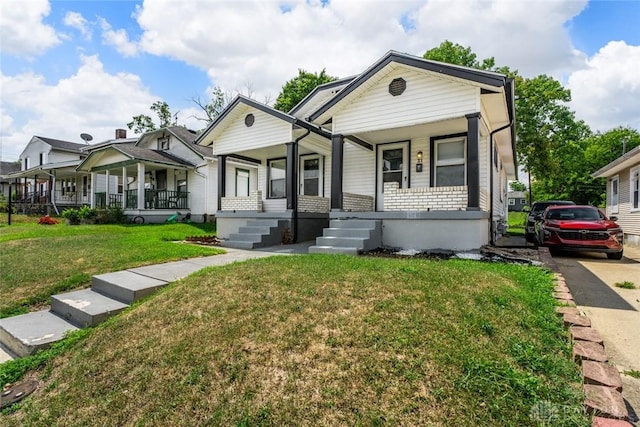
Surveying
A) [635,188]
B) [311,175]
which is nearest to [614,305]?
[311,175]

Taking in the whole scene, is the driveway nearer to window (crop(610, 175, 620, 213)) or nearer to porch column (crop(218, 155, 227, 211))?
window (crop(610, 175, 620, 213))

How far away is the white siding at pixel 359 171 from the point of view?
1112cm

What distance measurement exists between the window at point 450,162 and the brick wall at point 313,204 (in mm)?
3922

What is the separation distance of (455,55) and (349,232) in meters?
19.0

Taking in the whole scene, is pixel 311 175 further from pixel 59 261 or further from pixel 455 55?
pixel 455 55

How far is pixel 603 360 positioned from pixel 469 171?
5.53m

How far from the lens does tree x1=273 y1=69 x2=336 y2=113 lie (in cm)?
2486

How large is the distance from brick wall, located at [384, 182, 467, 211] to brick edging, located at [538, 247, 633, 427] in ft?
15.2

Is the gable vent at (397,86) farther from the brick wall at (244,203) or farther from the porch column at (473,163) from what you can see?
the brick wall at (244,203)

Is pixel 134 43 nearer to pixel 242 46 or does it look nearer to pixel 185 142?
pixel 242 46

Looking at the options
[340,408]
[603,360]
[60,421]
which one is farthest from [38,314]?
[603,360]

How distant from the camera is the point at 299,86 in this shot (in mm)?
25109

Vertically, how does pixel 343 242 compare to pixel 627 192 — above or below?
below

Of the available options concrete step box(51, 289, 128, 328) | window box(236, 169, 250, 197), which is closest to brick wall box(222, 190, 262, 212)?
window box(236, 169, 250, 197)
